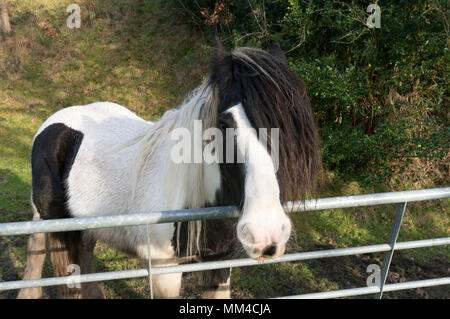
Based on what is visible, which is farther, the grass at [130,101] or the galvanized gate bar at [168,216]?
the grass at [130,101]

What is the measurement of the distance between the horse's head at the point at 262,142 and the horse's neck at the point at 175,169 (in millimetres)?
191

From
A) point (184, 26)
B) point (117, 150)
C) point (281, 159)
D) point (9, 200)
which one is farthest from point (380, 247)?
point (184, 26)

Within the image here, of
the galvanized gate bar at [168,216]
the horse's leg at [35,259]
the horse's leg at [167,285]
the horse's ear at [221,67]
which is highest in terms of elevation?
the horse's ear at [221,67]

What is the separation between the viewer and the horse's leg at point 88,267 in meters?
2.91

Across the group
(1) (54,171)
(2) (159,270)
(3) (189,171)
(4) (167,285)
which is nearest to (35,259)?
(1) (54,171)

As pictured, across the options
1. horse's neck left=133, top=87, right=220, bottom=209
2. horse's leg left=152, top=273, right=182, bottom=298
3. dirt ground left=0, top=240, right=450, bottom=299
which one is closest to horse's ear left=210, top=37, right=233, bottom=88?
horse's neck left=133, top=87, right=220, bottom=209

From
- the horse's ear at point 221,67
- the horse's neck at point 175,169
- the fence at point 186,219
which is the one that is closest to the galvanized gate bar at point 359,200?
the fence at point 186,219

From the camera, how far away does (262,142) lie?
56.4 inches

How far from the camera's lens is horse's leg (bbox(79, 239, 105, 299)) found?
115 inches

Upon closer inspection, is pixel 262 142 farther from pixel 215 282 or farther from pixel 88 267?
pixel 88 267

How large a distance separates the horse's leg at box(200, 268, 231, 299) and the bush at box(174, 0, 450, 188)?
317cm

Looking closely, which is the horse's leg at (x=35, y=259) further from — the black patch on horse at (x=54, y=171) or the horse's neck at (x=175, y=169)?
the horse's neck at (x=175, y=169)

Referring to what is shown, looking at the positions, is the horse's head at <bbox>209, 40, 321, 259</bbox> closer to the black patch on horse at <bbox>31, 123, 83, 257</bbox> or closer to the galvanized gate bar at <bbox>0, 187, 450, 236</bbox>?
the galvanized gate bar at <bbox>0, 187, 450, 236</bbox>
